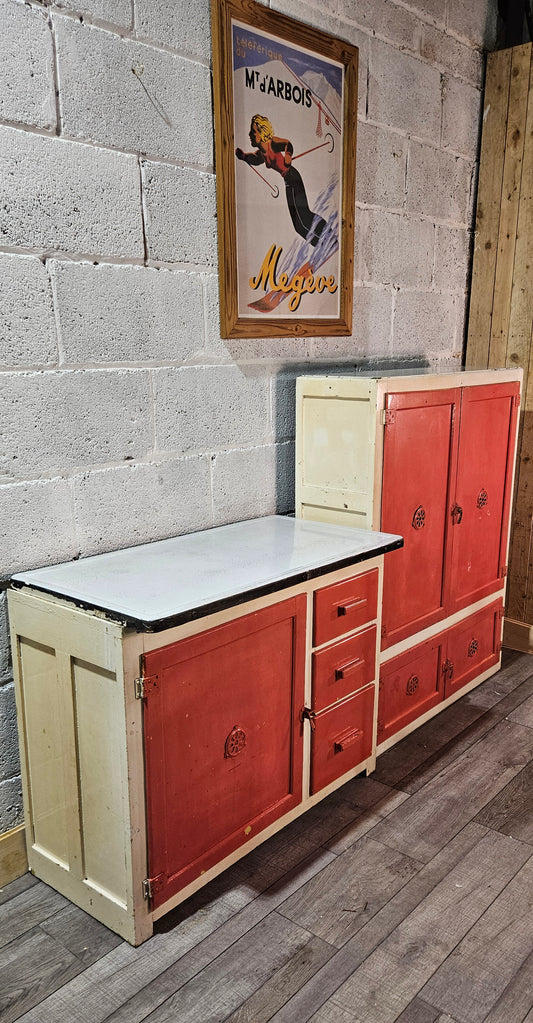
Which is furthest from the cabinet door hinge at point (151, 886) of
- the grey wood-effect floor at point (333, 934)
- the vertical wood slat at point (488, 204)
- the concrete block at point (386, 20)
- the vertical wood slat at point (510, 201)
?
the concrete block at point (386, 20)

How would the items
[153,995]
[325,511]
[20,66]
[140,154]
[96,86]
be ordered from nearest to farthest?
[153,995], [20,66], [96,86], [140,154], [325,511]

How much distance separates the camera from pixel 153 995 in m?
1.68

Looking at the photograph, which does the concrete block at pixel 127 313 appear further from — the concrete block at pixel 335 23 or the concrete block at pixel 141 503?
the concrete block at pixel 335 23

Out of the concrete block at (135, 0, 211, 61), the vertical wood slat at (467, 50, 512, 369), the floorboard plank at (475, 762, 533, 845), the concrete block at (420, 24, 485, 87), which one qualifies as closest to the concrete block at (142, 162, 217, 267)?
the concrete block at (135, 0, 211, 61)

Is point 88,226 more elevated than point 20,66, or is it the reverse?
point 20,66

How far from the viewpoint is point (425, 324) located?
3.40m

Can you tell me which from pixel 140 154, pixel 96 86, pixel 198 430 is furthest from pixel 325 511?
pixel 96 86

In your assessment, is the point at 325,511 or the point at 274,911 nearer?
the point at 274,911

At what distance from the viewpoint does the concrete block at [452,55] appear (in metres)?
3.15

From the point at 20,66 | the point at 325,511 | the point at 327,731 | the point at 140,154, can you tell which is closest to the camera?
the point at 20,66

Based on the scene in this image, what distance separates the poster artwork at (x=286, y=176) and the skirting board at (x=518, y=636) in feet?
5.68

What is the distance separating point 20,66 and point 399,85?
174 centimetres

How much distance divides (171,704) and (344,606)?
68cm

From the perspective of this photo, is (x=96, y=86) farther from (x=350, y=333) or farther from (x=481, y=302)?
(x=481, y=302)
